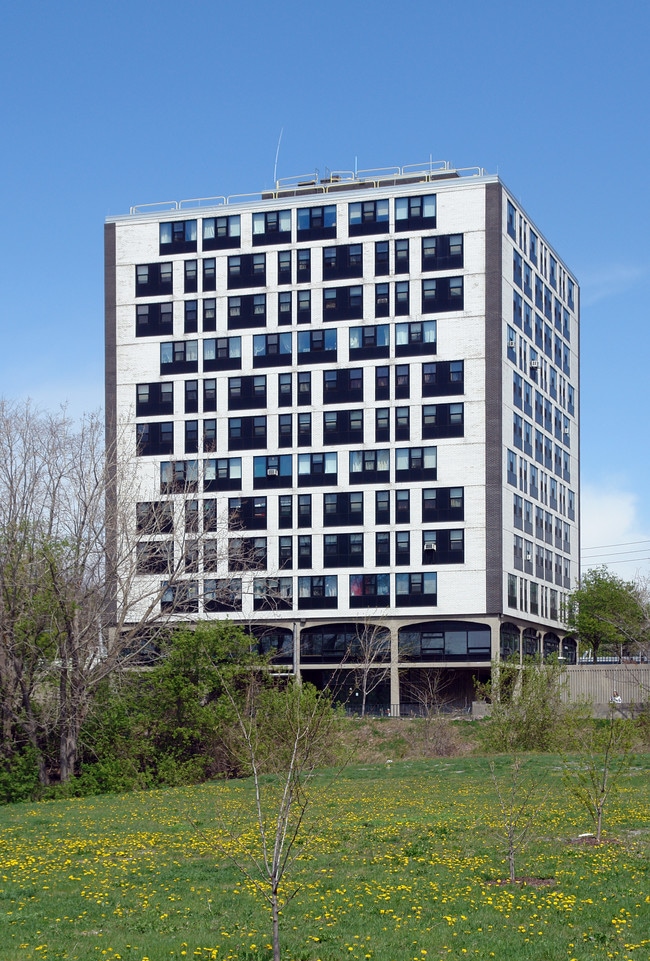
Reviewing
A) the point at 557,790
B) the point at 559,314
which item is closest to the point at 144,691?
the point at 557,790

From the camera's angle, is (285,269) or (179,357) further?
(179,357)

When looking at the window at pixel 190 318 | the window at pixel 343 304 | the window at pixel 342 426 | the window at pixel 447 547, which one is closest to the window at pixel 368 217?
the window at pixel 343 304

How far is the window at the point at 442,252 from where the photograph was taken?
295 feet

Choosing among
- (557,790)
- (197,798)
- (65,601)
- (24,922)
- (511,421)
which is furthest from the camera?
(511,421)

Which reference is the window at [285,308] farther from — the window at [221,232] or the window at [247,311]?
the window at [221,232]

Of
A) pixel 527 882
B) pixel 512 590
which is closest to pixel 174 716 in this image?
pixel 527 882

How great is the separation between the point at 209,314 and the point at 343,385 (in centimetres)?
1258

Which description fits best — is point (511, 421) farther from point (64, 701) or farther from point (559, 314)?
point (64, 701)

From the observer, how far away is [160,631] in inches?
2052

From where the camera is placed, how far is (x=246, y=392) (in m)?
93.6

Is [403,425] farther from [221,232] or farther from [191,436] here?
[221,232]

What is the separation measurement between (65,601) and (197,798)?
36.7ft

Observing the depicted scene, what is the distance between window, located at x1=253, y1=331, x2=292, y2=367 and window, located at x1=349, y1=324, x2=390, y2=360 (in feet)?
16.8

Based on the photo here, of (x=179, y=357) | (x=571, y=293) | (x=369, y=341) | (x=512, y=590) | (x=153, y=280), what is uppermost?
(x=571, y=293)
